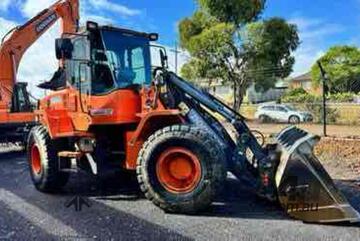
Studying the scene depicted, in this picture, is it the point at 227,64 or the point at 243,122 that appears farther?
the point at 227,64

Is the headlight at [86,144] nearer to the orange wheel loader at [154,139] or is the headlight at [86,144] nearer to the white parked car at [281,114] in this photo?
the orange wheel loader at [154,139]

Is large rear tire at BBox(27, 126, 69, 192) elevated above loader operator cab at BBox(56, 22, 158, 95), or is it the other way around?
loader operator cab at BBox(56, 22, 158, 95)

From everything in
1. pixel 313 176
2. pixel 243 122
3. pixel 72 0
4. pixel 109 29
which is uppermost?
pixel 72 0

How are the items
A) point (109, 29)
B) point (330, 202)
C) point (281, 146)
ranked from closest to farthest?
point (330, 202) < point (281, 146) < point (109, 29)

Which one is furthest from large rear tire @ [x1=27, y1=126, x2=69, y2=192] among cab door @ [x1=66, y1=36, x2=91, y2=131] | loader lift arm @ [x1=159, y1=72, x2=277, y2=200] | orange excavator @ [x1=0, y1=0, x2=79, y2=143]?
orange excavator @ [x1=0, y1=0, x2=79, y2=143]

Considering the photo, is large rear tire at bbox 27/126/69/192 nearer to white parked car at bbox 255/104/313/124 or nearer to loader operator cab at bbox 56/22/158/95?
loader operator cab at bbox 56/22/158/95

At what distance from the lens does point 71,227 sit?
643 centimetres

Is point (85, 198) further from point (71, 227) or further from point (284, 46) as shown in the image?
point (284, 46)

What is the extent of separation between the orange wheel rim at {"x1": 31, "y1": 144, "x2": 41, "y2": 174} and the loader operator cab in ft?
4.93

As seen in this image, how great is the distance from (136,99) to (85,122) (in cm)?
98

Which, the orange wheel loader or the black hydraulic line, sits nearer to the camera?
the orange wheel loader

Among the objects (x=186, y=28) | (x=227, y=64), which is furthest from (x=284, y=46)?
(x=186, y=28)

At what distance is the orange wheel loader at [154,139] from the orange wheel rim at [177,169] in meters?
0.01

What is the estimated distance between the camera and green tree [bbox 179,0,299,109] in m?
29.5
